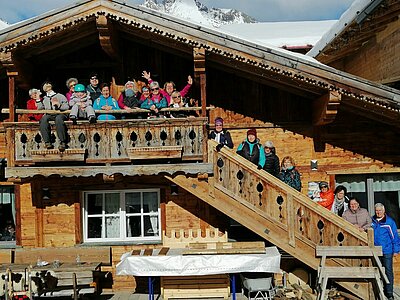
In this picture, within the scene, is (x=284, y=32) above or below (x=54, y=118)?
→ above

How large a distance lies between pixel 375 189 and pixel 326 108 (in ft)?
9.22

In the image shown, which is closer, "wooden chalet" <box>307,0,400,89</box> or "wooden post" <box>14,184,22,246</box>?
"wooden chalet" <box>307,0,400,89</box>

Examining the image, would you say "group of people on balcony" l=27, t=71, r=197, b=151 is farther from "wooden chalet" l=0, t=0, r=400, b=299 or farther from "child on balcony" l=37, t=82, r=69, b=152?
"wooden chalet" l=0, t=0, r=400, b=299

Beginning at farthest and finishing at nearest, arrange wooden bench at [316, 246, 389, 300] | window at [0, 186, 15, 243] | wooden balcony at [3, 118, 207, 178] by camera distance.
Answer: window at [0, 186, 15, 243] < wooden balcony at [3, 118, 207, 178] < wooden bench at [316, 246, 389, 300]

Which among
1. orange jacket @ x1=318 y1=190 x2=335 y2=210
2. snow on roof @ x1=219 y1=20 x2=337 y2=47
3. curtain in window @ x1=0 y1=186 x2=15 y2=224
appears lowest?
orange jacket @ x1=318 y1=190 x2=335 y2=210

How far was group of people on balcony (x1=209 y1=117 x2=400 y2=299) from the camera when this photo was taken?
10.1 metres

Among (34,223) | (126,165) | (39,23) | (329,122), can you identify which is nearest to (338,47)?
(329,122)

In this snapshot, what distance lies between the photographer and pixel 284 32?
20.1m

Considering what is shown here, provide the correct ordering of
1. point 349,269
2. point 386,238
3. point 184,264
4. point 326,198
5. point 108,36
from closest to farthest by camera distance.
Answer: point 349,269 < point 386,238 < point 184,264 < point 108,36 < point 326,198

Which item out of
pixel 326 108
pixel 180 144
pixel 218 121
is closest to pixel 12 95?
pixel 180 144

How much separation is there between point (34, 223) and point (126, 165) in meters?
3.45

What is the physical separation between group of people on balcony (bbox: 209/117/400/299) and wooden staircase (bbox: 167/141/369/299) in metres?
0.35

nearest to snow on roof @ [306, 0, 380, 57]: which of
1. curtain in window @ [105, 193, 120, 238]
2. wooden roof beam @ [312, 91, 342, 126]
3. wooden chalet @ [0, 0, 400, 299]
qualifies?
wooden chalet @ [0, 0, 400, 299]

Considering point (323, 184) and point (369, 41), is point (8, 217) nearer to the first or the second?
point (323, 184)
